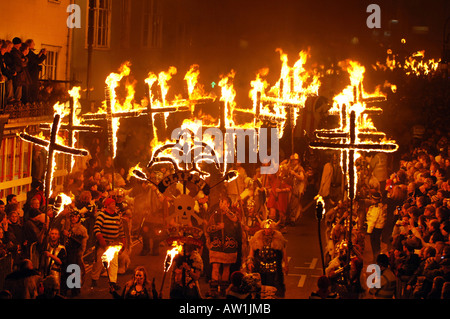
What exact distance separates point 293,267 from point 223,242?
8.02 ft

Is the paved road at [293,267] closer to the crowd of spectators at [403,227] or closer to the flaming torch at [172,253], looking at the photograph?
the crowd of spectators at [403,227]

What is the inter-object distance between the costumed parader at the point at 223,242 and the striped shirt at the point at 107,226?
1767mm

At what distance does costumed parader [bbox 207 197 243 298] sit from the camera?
14883mm

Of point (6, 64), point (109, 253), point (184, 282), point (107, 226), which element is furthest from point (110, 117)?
point (184, 282)

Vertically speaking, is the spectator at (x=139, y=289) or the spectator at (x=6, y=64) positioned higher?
the spectator at (x=6, y=64)

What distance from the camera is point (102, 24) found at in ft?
90.9

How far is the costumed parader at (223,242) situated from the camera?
48.8 feet

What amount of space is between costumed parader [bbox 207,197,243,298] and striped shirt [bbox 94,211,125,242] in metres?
1.77

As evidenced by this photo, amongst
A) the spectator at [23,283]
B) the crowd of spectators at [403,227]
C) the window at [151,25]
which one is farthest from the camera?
the window at [151,25]

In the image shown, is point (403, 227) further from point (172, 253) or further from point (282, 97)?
point (282, 97)

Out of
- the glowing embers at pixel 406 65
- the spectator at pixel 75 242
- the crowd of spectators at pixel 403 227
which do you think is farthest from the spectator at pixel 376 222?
the glowing embers at pixel 406 65

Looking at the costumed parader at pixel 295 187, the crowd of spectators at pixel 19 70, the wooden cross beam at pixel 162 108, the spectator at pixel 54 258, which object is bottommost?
the spectator at pixel 54 258

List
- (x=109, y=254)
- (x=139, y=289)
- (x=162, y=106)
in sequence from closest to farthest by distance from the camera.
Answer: (x=139, y=289), (x=109, y=254), (x=162, y=106)
